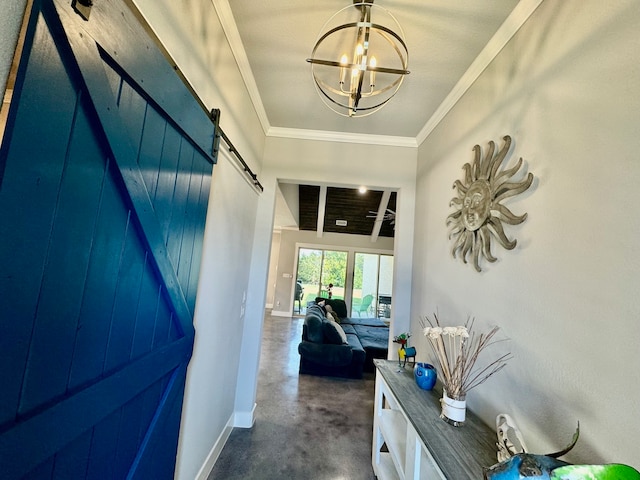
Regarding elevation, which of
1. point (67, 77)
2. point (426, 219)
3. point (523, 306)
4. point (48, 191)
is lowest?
point (523, 306)

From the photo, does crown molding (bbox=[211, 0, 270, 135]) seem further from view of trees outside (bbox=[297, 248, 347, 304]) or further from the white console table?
view of trees outside (bbox=[297, 248, 347, 304])

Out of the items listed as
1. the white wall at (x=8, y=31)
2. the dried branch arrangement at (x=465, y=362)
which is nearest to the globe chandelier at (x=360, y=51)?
the white wall at (x=8, y=31)

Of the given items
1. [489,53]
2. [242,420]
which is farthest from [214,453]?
[489,53]

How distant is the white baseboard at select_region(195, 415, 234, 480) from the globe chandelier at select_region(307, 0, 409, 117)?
2409 mm

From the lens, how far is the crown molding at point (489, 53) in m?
1.37

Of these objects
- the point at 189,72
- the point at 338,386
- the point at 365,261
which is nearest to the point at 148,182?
the point at 189,72

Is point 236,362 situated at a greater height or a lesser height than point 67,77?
lesser

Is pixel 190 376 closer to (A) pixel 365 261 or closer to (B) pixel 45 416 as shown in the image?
(B) pixel 45 416

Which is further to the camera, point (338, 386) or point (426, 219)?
point (338, 386)

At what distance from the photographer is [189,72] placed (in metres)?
1.27

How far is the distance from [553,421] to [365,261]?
798 centimetres

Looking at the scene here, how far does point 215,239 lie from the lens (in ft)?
5.56

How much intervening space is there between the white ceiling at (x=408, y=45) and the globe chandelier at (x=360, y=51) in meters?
0.06

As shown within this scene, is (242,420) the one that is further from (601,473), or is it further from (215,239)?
(601,473)
